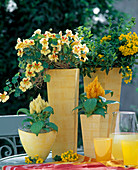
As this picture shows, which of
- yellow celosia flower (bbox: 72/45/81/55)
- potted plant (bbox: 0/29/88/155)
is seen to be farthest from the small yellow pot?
yellow celosia flower (bbox: 72/45/81/55)

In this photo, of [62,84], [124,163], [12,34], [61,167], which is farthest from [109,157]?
[12,34]

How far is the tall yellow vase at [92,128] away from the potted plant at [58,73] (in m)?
0.10

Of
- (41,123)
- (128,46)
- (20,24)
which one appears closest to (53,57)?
(41,123)

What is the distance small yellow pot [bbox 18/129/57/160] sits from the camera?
3.71ft

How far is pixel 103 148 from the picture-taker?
108 centimetres

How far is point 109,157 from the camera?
43.4 inches

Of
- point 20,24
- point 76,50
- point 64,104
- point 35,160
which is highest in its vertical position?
point 20,24

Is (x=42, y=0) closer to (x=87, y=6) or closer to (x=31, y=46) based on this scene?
(x=87, y=6)

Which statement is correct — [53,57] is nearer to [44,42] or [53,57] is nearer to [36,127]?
[44,42]

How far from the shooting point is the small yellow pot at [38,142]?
113cm

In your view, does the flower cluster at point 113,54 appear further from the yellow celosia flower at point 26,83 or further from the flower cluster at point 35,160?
the flower cluster at point 35,160

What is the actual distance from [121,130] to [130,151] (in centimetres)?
8

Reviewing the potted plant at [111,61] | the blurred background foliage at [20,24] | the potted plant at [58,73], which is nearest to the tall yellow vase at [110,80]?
the potted plant at [111,61]

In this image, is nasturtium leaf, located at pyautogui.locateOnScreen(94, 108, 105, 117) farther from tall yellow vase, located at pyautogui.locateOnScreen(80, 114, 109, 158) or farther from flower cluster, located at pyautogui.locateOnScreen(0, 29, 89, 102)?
flower cluster, located at pyautogui.locateOnScreen(0, 29, 89, 102)
